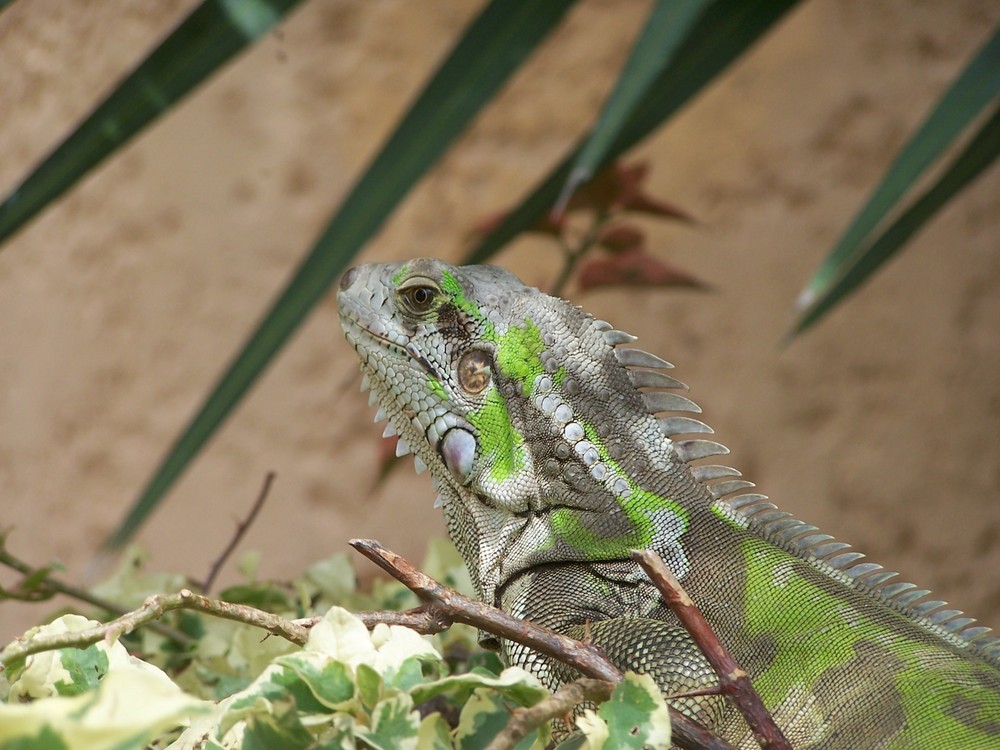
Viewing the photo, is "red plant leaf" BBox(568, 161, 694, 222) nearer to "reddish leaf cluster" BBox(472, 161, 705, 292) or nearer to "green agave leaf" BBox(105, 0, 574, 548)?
"reddish leaf cluster" BBox(472, 161, 705, 292)

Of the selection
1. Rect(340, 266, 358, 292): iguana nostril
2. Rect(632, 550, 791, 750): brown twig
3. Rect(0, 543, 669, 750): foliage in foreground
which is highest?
Rect(340, 266, 358, 292): iguana nostril

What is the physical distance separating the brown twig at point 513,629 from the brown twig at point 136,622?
0.30ft

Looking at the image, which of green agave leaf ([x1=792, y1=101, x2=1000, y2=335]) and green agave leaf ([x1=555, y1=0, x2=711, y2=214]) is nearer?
green agave leaf ([x1=555, y1=0, x2=711, y2=214])

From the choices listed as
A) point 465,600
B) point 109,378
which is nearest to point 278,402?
point 109,378

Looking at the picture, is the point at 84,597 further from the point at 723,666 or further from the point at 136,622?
the point at 723,666

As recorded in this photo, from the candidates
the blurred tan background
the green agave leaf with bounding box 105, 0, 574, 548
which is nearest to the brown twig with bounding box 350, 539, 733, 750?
the green agave leaf with bounding box 105, 0, 574, 548

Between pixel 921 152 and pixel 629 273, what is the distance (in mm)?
704

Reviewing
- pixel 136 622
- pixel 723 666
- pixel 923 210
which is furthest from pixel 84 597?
pixel 923 210

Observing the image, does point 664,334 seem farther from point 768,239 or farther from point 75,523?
point 75,523

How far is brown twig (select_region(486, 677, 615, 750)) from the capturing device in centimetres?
61

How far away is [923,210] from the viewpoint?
1.59 metres

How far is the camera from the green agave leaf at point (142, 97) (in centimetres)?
135

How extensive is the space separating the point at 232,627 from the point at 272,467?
2.37 m

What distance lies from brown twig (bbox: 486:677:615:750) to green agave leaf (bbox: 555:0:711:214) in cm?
59
